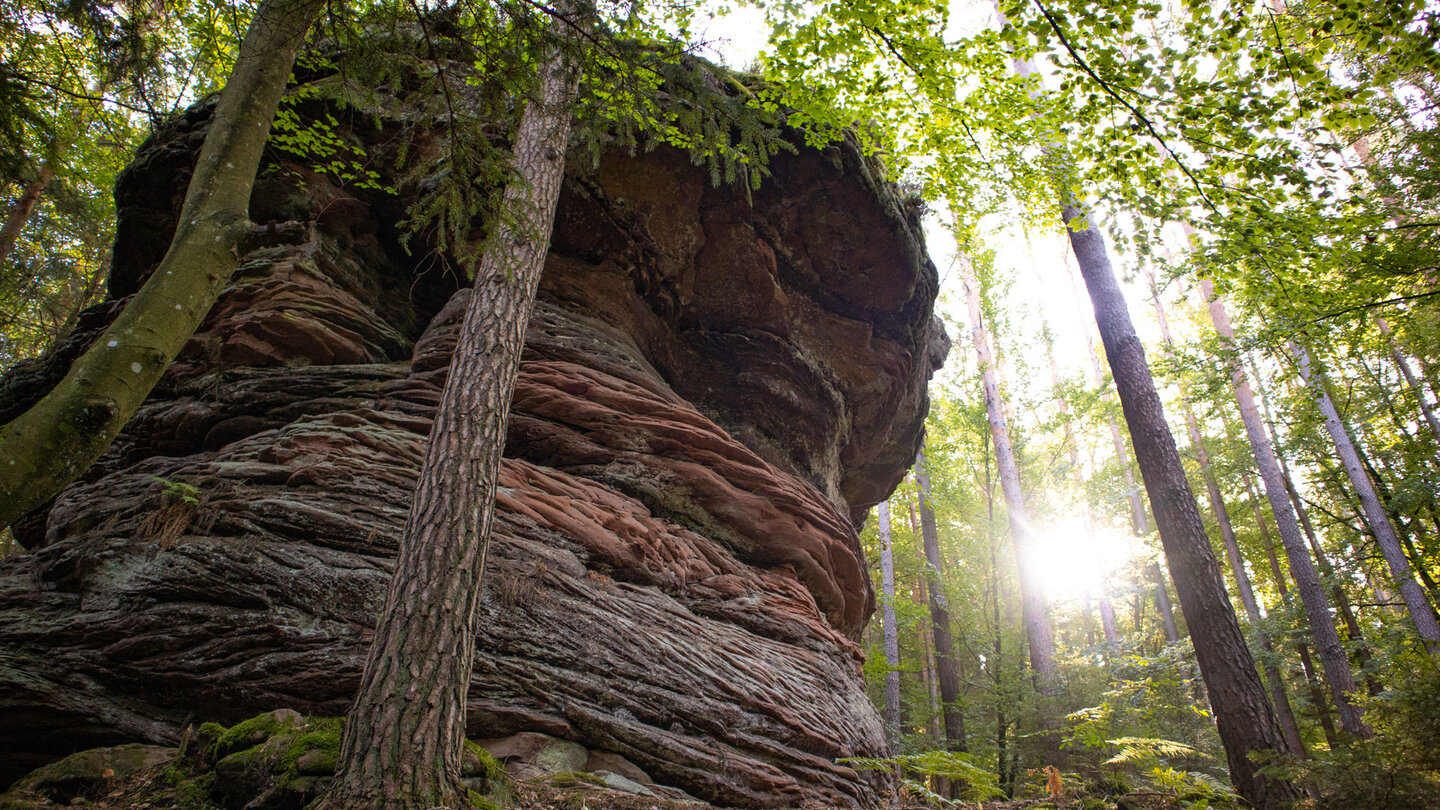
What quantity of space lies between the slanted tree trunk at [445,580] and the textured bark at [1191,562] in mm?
7216

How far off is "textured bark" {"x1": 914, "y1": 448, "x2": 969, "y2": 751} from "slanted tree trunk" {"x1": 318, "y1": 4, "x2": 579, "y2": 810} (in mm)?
13575

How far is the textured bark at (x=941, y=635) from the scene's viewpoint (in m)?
14.0

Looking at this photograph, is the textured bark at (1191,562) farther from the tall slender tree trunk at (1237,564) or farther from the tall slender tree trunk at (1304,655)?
the tall slender tree trunk at (1237,564)

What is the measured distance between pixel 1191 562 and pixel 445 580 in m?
8.01

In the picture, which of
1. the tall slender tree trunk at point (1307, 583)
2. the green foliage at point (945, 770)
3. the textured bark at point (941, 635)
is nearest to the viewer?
the green foliage at point (945, 770)

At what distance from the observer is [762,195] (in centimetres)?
1018

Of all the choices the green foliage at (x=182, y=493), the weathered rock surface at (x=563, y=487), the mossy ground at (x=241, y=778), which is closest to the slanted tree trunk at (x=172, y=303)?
the mossy ground at (x=241, y=778)

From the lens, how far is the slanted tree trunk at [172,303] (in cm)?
281

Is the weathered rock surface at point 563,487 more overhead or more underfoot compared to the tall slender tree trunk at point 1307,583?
more overhead

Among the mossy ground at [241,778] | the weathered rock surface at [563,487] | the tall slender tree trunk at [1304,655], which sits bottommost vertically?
the tall slender tree trunk at [1304,655]

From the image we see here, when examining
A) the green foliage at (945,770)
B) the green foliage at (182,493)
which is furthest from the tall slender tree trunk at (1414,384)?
the green foliage at (182,493)

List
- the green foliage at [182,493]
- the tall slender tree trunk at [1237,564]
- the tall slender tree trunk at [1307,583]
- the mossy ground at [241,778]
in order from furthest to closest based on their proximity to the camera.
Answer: the tall slender tree trunk at [1237,564]
the tall slender tree trunk at [1307,583]
the green foliage at [182,493]
the mossy ground at [241,778]

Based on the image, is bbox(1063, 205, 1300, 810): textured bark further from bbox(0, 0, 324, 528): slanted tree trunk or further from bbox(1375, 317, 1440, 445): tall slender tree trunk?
bbox(1375, 317, 1440, 445): tall slender tree trunk

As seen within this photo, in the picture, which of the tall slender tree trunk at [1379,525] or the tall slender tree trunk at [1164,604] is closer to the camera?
the tall slender tree trunk at [1379,525]
